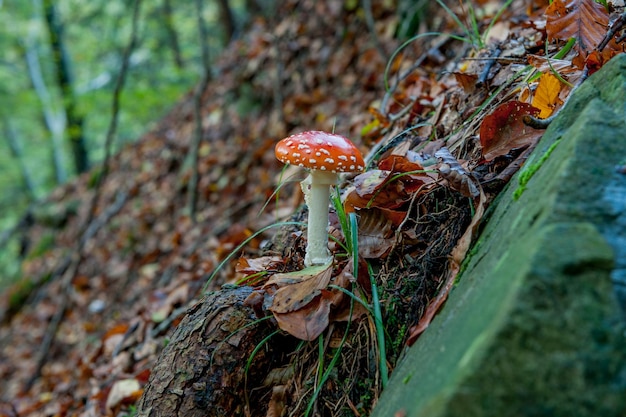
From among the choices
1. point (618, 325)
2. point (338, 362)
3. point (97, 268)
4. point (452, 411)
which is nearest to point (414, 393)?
point (452, 411)

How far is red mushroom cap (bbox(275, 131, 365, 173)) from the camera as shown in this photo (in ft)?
4.93

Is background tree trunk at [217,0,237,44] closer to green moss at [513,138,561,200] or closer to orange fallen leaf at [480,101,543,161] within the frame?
orange fallen leaf at [480,101,543,161]

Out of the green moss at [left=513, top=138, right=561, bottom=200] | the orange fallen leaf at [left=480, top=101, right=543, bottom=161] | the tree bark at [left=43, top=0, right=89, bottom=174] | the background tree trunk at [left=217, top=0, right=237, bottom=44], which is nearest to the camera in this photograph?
the green moss at [left=513, top=138, right=561, bottom=200]

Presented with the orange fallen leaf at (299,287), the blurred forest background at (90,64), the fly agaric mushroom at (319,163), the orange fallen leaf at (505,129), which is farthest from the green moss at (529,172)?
the blurred forest background at (90,64)

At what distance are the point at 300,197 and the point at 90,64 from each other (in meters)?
13.2

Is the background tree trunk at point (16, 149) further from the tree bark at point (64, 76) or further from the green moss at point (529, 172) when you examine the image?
the green moss at point (529, 172)

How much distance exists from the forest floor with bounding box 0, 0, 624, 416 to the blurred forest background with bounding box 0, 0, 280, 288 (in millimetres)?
1090

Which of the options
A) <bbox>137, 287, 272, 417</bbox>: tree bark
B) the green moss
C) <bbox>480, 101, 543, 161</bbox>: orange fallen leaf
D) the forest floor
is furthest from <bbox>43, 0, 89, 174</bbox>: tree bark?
the green moss

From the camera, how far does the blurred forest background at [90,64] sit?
851 centimetres

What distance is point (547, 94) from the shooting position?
146 cm

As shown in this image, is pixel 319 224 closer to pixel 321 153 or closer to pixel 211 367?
pixel 321 153

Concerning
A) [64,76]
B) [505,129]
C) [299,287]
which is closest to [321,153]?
[299,287]

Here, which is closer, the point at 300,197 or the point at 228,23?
the point at 300,197

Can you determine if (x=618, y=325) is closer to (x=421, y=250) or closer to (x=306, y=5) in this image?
(x=421, y=250)
